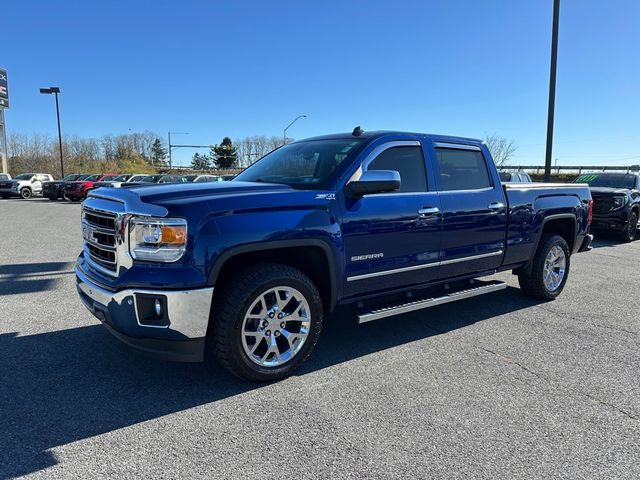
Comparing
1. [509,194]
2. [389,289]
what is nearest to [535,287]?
[509,194]

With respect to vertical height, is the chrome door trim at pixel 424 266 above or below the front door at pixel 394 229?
below

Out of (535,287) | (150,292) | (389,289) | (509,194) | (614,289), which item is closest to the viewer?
(150,292)

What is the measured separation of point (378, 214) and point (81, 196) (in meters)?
26.7

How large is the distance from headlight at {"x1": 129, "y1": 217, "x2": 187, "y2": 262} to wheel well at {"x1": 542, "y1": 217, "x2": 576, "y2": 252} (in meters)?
4.85

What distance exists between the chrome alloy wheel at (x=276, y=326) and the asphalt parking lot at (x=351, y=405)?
0.75 feet

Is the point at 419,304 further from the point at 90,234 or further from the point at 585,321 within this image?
the point at 90,234

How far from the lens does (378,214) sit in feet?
13.1

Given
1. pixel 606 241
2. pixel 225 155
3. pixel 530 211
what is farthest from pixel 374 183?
pixel 225 155

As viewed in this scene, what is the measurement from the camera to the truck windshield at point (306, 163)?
13.4 feet

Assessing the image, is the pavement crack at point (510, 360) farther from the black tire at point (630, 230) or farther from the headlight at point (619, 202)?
the black tire at point (630, 230)

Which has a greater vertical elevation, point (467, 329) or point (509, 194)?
point (509, 194)

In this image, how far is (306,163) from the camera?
14.6ft

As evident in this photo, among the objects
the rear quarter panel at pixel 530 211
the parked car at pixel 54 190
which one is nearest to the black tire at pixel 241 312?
the rear quarter panel at pixel 530 211

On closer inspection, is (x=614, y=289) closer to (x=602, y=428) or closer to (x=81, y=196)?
(x=602, y=428)
